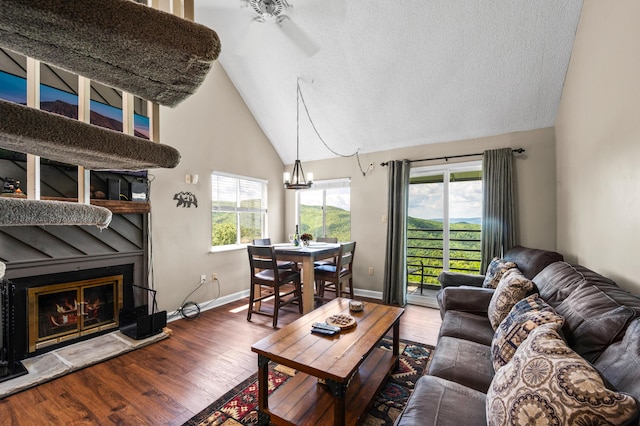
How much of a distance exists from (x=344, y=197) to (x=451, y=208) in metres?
1.70

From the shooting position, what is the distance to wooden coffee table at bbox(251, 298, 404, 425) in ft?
4.82

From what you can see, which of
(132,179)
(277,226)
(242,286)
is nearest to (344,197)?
(277,226)

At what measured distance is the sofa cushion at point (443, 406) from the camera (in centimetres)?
114

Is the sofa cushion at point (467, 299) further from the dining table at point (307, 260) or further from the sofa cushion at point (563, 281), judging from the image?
the dining table at point (307, 260)

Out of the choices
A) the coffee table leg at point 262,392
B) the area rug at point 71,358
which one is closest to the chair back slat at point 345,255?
the coffee table leg at point 262,392

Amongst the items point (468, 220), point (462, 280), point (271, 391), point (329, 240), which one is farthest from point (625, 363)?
point (329, 240)

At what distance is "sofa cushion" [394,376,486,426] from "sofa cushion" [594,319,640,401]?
48 cm

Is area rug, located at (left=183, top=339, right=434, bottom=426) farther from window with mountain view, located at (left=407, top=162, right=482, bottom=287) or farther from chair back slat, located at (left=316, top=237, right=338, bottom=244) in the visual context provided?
chair back slat, located at (left=316, top=237, right=338, bottom=244)

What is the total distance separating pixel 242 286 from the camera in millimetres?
4344

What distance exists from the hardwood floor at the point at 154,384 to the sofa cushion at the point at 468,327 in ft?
2.14

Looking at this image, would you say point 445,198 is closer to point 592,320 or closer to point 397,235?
point 397,235

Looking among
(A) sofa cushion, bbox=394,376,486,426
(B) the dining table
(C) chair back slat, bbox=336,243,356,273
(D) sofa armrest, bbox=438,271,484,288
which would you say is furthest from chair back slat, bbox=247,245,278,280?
(A) sofa cushion, bbox=394,376,486,426

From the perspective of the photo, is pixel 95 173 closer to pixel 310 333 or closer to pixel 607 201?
pixel 310 333

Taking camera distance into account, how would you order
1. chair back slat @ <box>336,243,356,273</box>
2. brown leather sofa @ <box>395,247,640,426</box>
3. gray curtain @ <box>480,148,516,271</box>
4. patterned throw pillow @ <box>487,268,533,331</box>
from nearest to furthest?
brown leather sofa @ <box>395,247,640,426</box>, patterned throw pillow @ <box>487,268,533,331</box>, gray curtain @ <box>480,148,516,271</box>, chair back slat @ <box>336,243,356,273</box>
